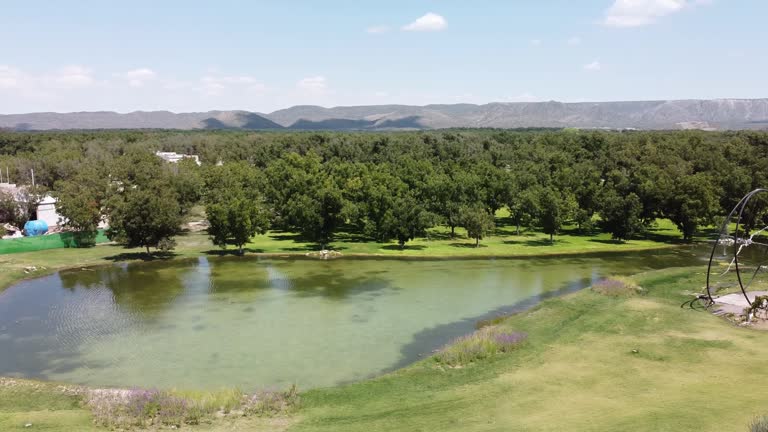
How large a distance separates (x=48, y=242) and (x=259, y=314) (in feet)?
135

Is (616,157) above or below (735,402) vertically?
above

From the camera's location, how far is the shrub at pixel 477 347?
1286 inches

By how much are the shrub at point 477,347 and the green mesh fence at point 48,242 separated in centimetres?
5764

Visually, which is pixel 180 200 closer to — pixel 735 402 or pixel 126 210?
pixel 126 210

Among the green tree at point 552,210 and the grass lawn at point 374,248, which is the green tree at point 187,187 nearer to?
the grass lawn at point 374,248

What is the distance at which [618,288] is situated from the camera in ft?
151

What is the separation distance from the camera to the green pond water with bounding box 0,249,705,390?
34.1 meters

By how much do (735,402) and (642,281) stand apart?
2772cm

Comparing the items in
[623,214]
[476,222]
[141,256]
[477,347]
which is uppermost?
[623,214]

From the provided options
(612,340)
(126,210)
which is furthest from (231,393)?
(126,210)

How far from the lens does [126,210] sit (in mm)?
63375

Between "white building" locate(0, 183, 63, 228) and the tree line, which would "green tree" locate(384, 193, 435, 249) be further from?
"white building" locate(0, 183, 63, 228)

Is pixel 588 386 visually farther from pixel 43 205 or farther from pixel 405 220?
pixel 43 205

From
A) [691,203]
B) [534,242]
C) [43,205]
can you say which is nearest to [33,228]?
[43,205]
